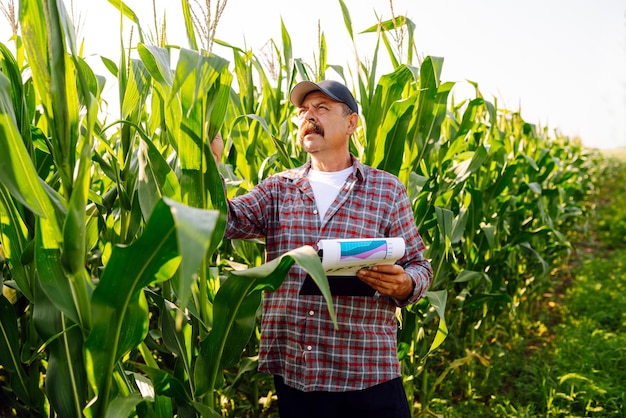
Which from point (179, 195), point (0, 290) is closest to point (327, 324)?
point (179, 195)

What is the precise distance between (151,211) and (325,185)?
2.35 feet

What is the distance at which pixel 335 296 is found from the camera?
1576mm

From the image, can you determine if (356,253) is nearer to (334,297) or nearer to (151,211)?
(334,297)

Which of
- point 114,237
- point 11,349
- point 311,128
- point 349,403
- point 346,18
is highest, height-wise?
point 346,18

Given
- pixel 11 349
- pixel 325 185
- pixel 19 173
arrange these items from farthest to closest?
pixel 325 185 < pixel 11 349 < pixel 19 173

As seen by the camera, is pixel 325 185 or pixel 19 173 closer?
pixel 19 173

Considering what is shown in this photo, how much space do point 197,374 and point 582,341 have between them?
9.63 feet

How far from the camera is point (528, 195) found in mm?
3975

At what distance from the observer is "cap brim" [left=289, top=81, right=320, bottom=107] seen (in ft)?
5.41

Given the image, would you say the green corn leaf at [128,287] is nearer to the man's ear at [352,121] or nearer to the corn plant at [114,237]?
the corn plant at [114,237]

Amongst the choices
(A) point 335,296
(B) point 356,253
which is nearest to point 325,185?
(A) point 335,296

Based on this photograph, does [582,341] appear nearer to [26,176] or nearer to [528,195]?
[528,195]

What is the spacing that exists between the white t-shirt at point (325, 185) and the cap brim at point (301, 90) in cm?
22

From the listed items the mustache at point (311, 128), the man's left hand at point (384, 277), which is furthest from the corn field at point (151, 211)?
the man's left hand at point (384, 277)
